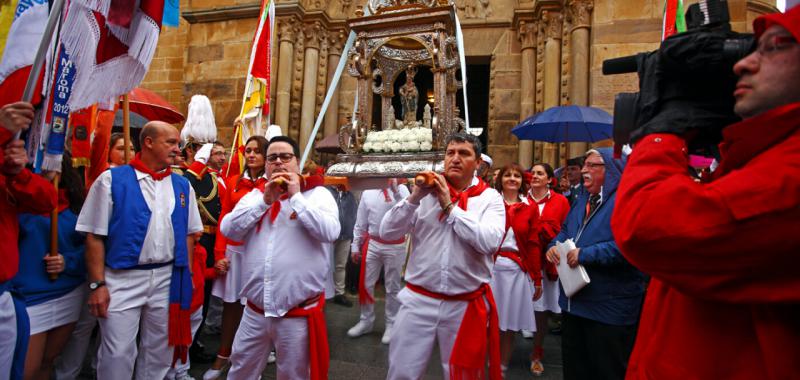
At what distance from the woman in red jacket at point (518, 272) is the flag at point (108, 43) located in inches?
134

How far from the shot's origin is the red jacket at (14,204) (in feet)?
7.26

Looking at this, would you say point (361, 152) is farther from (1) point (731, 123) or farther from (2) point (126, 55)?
(1) point (731, 123)

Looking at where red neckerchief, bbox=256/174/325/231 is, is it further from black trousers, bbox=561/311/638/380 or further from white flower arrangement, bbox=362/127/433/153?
black trousers, bbox=561/311/638/380

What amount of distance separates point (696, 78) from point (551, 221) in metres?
3.58

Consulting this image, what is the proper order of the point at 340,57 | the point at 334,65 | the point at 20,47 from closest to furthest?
the point at 20,47 < the point at 340,57 < the point at 334,65

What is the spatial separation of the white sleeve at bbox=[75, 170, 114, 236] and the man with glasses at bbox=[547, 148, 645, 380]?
315 centimetres

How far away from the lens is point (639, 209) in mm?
1153

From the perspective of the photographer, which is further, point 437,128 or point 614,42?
point 614,42

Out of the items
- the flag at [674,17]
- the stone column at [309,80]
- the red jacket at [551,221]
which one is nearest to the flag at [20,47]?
the red jacket at [551,221]

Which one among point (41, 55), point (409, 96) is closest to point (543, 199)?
point (409, 96)

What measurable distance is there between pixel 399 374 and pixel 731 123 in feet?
7.33

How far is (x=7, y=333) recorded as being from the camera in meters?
2.25

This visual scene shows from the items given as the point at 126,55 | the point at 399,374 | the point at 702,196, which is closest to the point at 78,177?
the point at 126,55

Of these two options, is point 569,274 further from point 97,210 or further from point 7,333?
point 7,333
